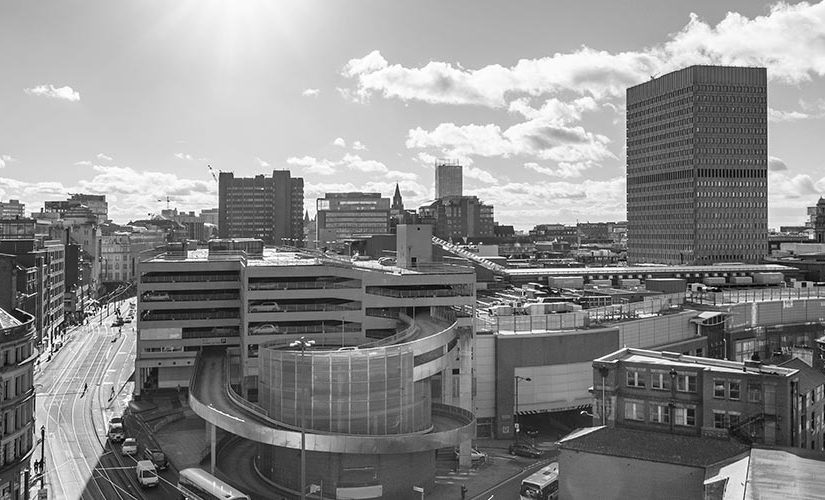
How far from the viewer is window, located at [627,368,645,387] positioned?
6334 cm

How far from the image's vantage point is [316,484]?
2512 inches

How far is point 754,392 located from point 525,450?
2966cm

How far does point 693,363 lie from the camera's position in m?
65.4

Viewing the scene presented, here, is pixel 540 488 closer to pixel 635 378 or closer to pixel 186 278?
pixel 635 378

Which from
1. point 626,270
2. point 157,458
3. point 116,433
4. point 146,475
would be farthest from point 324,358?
point 626,270

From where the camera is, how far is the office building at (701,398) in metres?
57.2

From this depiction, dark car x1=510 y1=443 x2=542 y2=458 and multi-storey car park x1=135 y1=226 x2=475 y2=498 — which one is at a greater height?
multi-storey car park x1=135 y1=226 x2=475 y2=498

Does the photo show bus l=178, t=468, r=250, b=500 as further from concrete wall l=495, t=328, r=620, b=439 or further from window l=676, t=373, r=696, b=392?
concrete wall l=495, t=328, r=620, b=439

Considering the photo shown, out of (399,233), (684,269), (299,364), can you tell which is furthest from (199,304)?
(684,269)

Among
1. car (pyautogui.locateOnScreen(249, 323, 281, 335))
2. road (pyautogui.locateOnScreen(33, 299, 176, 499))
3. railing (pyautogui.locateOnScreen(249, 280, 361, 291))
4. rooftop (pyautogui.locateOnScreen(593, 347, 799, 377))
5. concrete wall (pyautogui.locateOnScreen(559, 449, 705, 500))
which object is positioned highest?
railing (pyautogui.locateOnScreen(249, 280, 361, 291))

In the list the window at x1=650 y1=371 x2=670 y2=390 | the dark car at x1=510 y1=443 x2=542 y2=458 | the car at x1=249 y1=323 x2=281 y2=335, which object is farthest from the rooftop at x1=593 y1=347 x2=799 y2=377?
the car at x1=249 y1=323 x2=281 y2=335

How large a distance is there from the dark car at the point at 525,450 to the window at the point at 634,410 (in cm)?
1988

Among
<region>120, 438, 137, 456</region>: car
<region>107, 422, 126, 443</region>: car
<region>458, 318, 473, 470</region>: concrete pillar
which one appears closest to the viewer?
<region>120, 438, 137, 456</region>: car

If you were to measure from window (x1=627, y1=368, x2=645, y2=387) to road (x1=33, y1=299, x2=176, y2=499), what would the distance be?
40156 mm
